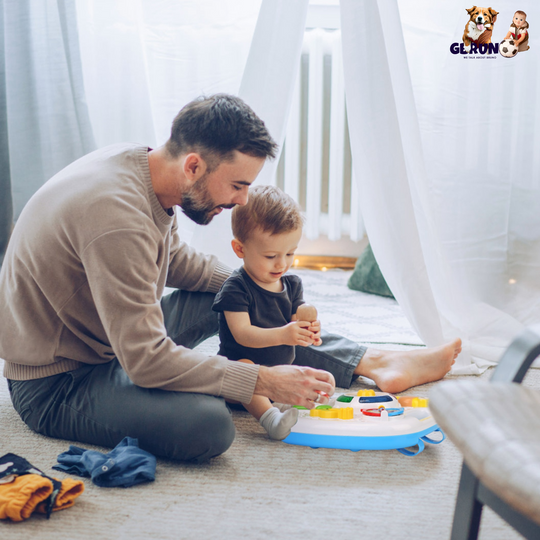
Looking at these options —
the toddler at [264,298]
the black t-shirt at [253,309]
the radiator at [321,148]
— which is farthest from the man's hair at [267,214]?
the radiator at [321,148]

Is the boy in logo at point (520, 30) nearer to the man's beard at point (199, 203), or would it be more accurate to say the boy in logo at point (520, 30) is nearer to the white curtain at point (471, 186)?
the white curtain at point (471, 186)

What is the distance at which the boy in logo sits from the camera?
5.74ft

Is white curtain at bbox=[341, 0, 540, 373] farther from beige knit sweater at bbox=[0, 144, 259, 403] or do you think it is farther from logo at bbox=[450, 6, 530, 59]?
beige knit sweater at bbox=[0, 144, 259, 403]

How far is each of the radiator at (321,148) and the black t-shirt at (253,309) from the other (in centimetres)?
130

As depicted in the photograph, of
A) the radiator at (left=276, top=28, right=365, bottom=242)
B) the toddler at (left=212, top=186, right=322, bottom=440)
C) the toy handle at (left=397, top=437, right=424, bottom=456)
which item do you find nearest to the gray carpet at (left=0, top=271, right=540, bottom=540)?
the toy handle at (left=397, top=437, right=424, bottom=456)

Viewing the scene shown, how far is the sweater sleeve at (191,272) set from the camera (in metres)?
1.54

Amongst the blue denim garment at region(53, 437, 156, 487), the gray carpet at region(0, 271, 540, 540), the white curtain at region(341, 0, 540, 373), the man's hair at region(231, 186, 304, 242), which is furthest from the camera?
the white curtain at region(341, 0, 540, 373)

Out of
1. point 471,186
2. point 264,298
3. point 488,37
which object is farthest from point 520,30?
point 264,298

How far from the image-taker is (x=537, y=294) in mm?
1794

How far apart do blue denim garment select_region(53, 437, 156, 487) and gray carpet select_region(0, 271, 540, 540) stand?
0.06ft

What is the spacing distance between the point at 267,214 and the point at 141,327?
1.26 feet

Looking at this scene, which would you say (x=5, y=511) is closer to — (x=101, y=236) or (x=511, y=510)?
(x=101, y=236)

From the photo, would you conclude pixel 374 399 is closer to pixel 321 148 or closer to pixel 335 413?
pixel 335 413

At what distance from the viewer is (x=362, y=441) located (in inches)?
48.3
